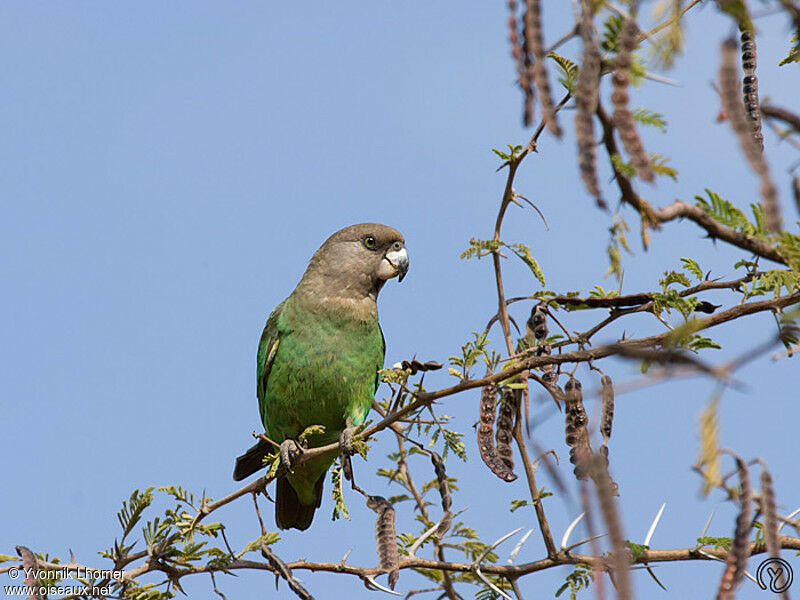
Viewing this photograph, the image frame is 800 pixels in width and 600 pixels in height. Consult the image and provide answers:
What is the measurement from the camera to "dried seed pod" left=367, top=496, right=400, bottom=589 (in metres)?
3.67

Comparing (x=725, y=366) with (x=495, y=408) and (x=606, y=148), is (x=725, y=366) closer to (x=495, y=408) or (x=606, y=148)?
(x=606, y=148)

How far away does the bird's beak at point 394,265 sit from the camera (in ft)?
21.6

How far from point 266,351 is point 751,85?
4.44 metres

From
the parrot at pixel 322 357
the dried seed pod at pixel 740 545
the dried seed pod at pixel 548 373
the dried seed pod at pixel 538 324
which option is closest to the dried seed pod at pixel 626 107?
the dried seed pod at pixel 740 545

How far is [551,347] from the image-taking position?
3109 millimetres

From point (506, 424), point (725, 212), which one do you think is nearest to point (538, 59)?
point (725, 212)

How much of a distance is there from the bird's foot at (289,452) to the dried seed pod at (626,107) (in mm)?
3795

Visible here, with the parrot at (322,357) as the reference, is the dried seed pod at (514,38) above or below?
below

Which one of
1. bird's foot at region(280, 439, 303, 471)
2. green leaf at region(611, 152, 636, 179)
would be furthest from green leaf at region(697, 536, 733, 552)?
bird's foot at region(280, 439, 303, 471)

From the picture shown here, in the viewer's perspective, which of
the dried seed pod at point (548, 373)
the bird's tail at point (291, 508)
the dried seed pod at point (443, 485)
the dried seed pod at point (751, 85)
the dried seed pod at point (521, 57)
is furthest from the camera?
the bird's tail at point (291, 508)

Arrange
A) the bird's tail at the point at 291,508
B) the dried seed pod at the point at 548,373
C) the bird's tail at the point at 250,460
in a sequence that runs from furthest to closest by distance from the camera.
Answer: the bird's tail at the point at 291,508, the bird's tail at the point at 250,460, the dried seed pod at the point at 548,373

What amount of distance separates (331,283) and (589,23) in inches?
190

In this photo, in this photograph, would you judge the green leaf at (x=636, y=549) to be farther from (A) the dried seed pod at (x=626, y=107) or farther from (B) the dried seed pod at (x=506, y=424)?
(A) the dried seed pod at (x=626, y=107)

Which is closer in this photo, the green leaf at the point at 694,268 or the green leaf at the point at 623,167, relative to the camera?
the green leaf at the point at 623,167
